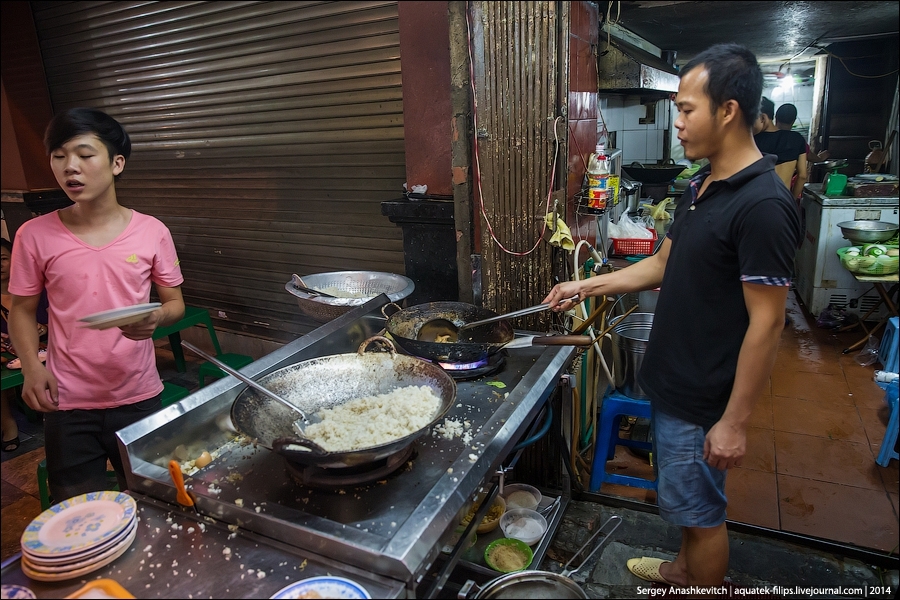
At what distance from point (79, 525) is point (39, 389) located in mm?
645

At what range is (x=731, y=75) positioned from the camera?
1521 millimetres

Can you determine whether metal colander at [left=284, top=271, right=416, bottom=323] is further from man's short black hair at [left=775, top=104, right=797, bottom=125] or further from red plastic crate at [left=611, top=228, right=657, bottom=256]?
red plastic crate at [left=611, top=228, right=657, bottom=256]

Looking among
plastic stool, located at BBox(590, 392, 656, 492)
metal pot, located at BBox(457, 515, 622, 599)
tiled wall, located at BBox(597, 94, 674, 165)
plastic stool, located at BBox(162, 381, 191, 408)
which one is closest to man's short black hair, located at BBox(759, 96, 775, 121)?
plastic stool, located at BBox(590, 392, 656, 492)

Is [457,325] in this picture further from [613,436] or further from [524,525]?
[613,436]

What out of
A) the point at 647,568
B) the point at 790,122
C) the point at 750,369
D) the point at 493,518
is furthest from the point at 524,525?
the point at 790,122

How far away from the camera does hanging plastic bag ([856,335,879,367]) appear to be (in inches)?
60.7

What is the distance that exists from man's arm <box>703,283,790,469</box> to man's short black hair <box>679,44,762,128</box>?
53cm

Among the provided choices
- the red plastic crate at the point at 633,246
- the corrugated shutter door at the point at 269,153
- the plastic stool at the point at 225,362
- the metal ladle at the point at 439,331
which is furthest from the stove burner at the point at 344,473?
the red plastic crate at the point at 633,246

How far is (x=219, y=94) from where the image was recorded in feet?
12.6

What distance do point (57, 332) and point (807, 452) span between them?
10.9 ft

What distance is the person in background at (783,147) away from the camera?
5.48 feet

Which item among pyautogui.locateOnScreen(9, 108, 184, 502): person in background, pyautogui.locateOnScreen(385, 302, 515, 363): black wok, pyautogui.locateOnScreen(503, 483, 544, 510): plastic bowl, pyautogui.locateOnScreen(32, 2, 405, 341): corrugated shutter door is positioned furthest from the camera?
pyautogui.locateOnScreen(32, 2, 405, 341): corrugated shutter door

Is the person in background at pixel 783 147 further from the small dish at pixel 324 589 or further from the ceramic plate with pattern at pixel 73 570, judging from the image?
the ceramic plate with pattern at pixel 73 570

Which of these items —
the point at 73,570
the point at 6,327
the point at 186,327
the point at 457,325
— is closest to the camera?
the point at 73,570
